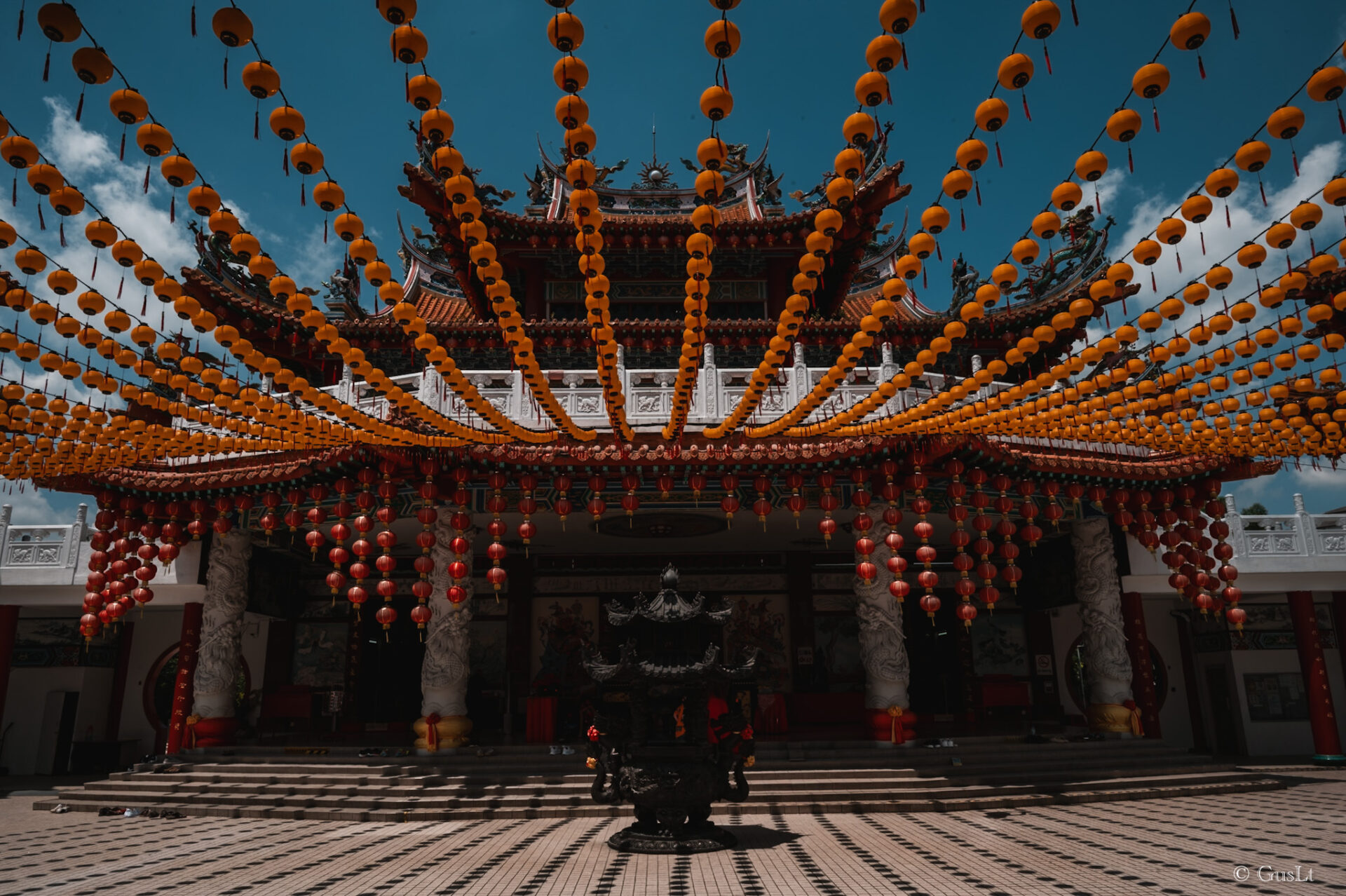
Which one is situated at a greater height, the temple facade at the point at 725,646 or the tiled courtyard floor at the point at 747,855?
the temple facade at the point at 725,646

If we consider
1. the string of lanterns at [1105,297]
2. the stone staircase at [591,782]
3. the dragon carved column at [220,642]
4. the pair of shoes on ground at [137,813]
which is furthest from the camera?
the dragon carved column at [220,642]

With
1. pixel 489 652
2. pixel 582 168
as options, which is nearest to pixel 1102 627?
pixel 489 652

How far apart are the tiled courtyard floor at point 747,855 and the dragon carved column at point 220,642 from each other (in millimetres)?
2184

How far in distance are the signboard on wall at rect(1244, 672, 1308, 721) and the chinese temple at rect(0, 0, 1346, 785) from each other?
0.45 metres

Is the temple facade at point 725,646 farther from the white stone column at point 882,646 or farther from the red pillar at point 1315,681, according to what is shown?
the white stone column at point 882,646

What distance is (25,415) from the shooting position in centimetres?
805

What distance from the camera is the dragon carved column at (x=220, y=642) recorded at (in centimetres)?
1166

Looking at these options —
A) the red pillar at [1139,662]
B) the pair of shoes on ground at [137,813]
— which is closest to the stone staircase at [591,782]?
the pair of shoes on ground at [137,813]

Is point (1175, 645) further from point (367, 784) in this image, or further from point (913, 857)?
point (367, 784)

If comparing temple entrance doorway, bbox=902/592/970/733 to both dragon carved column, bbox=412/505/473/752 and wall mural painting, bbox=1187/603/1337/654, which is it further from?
dragon carved column, bbox=412/505/473/752

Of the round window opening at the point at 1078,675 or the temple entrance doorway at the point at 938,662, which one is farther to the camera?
the temple entrance doorway at the point at 938,662

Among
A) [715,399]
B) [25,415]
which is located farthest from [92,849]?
[715,399]

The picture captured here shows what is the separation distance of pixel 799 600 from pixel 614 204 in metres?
9.64

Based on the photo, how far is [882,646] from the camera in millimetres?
10742
